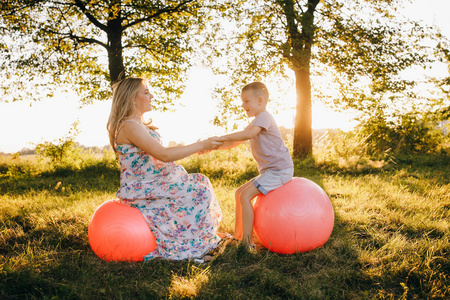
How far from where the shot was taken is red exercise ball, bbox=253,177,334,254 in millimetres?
3822

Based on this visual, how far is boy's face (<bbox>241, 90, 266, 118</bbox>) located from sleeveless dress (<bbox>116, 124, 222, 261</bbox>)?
1.15 m

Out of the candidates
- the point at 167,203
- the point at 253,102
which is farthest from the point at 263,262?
the point at 253,102

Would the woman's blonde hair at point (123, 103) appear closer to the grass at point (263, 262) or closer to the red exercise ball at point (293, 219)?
the grass at point (263, 262)

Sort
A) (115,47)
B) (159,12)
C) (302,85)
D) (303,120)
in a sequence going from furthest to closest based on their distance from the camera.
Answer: (303,120) < (302,85) < (115,47) < (159,12)

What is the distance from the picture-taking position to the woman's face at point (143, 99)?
4004 millimetres

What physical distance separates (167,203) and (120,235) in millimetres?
627

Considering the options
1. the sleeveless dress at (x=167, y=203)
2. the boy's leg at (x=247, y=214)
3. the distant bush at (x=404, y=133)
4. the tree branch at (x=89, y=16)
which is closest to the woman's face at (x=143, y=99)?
the sleeveless dress at (x=167, y=203)

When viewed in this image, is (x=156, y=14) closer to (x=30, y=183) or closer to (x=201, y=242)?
(x=30, y=183)

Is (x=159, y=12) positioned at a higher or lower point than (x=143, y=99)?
higher

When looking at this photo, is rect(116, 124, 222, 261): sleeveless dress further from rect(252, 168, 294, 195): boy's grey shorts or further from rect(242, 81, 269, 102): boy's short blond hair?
rect(242, 81, 269, 102): boy's short blond hair

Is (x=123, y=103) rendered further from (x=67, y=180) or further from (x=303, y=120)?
(x=303, y=120)

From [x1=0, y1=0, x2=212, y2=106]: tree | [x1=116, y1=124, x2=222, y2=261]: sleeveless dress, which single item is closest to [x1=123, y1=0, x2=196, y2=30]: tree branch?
[x1=0, y1=0, x2=212, y2=106]: tree

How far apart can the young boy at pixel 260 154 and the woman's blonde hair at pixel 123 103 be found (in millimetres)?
1166

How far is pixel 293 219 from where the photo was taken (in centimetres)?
381
